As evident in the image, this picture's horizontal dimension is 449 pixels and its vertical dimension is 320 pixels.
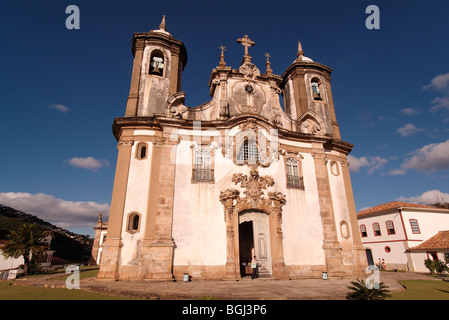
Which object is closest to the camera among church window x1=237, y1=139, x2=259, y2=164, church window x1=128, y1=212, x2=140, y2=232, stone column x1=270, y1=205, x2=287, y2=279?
church window x1=128, y1=212, x2=140, y2=232

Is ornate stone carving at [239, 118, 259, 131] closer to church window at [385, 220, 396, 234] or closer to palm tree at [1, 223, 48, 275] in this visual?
palm tree at [1, 223, 48, 275]

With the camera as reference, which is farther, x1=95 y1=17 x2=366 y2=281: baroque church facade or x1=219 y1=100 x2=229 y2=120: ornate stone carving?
x1=219 y1=100 x2=229 y2=120: ornate stone carving

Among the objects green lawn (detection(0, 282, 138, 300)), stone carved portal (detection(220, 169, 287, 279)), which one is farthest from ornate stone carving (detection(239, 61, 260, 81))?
green lawn (detection(0, 282, 138, 300))

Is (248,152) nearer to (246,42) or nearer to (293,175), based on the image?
(293,175)

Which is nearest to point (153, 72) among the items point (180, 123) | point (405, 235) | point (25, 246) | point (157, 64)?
point (157, 64)

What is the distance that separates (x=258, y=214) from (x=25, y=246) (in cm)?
1531

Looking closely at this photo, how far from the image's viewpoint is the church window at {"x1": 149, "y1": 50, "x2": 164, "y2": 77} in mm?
17453

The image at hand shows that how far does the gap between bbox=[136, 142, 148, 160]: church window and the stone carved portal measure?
490cm

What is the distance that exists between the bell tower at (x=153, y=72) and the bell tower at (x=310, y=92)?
8726 millimetres

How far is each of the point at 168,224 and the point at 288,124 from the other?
1032 centimetres

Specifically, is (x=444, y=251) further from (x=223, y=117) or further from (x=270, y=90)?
(x=223, y=117)

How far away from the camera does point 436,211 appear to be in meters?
27.4

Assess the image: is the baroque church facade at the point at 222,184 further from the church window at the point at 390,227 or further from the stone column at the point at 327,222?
the church window at the point at 390,227
